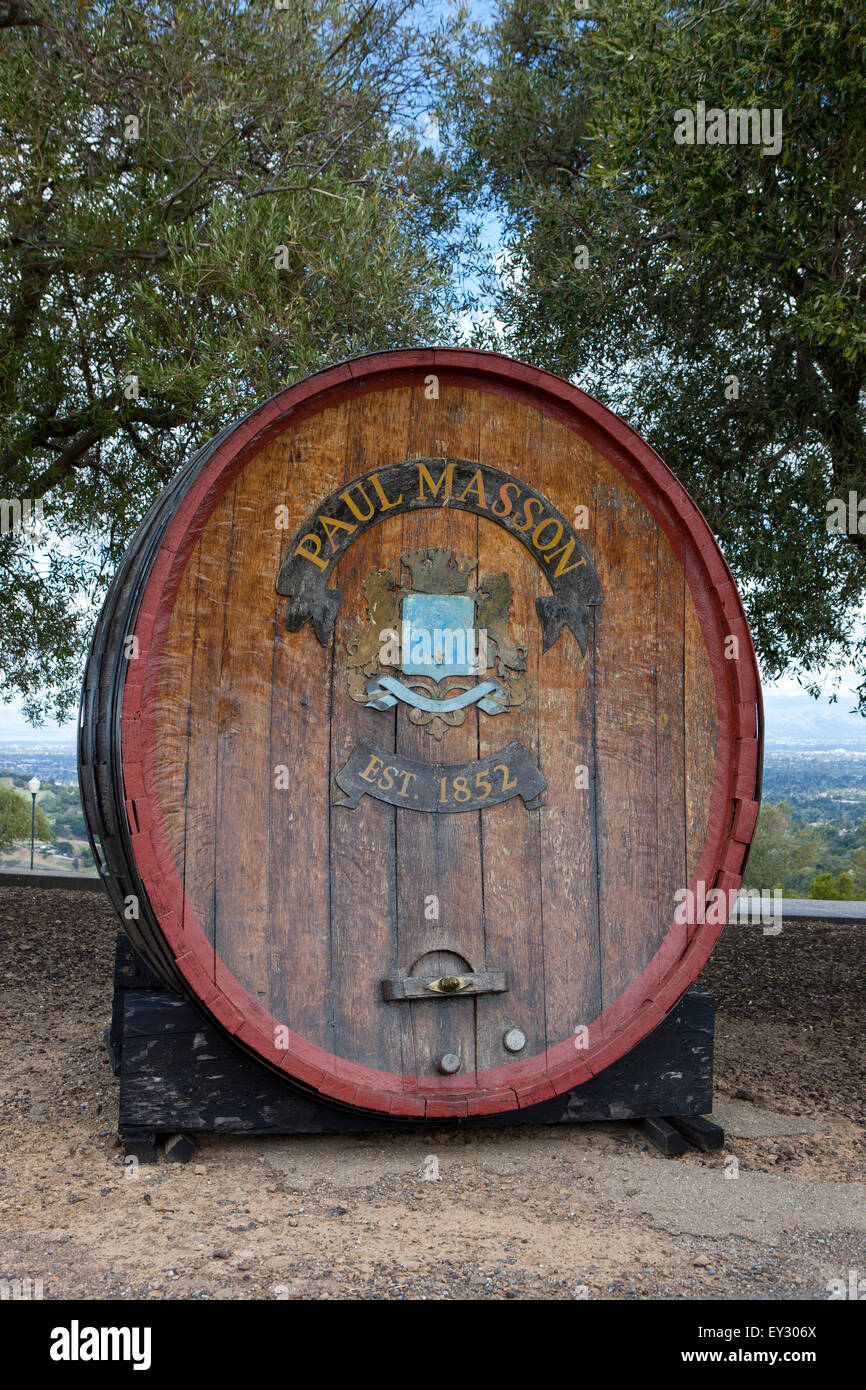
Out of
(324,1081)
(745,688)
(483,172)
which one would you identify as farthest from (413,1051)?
(483,172)

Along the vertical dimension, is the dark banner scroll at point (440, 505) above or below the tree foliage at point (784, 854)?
above

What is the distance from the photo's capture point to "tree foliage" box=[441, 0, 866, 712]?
4.67 meters

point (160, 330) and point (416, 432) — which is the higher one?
point (160, 330)

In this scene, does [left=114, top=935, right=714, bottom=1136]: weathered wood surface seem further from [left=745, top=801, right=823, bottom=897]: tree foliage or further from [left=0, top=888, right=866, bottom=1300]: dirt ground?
[left=745, top=801, right=823, bottom=897]: tree foliage

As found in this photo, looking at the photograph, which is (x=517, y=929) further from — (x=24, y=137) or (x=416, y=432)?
(x=24, y=137)

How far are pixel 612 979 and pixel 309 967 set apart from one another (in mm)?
990

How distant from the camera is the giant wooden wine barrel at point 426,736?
336 cm

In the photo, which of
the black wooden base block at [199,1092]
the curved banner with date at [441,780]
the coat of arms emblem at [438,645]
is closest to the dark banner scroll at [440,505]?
the coat of arms emblem at [438,645]

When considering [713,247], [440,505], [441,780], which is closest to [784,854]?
[713,247]

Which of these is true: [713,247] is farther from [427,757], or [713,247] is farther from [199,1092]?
[199,1092]

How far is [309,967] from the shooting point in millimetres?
3426

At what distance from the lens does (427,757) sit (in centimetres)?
358

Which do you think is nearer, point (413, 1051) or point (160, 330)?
point (413, 1051)

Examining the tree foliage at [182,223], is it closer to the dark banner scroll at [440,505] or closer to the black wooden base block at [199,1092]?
the dark banner scroll at [440,505]
